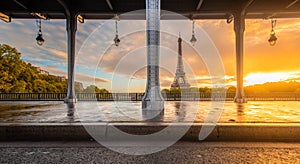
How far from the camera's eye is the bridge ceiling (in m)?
12.2

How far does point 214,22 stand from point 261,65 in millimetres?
4878

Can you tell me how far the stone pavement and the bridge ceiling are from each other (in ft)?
31.3

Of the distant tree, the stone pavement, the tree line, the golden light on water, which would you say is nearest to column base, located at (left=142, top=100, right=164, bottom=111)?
the stone pavement

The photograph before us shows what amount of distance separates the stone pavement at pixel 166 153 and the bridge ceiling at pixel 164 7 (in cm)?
953

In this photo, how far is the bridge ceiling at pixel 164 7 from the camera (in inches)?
479

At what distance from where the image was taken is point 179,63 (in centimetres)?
3144

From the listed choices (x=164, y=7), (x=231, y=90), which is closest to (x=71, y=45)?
(x=164, y=7)

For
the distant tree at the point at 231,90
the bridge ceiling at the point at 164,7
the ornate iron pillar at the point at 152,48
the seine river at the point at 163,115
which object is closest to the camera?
the seine river at the point at 163,115

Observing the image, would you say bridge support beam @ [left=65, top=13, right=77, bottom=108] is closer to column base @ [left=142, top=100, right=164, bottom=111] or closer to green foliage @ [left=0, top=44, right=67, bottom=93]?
column base @ [left=142, top=100, right=164, bottom=111]

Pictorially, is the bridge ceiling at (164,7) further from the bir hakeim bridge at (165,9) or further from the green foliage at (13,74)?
the green foliage at (13,74)

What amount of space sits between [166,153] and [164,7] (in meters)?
10.8

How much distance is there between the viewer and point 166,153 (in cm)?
358

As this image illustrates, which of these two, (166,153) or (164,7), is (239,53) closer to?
(164,7)

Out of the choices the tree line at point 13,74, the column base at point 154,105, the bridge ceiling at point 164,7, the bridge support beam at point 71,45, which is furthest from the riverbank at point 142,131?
the tree line at point 13,74
